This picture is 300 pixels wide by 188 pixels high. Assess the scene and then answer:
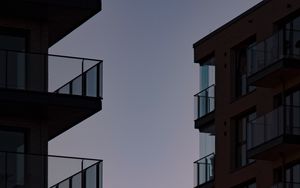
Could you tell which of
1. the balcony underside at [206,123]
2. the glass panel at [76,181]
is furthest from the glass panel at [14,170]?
the balcony underside at [206,123]

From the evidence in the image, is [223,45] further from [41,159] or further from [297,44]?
[41,159]

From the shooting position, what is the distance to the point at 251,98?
216 feet

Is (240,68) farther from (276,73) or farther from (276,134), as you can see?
(276,134)

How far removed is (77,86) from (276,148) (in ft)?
55.1

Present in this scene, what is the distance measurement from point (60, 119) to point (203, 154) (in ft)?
81.6

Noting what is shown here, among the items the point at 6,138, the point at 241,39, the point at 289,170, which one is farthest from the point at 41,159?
the point at 241,39

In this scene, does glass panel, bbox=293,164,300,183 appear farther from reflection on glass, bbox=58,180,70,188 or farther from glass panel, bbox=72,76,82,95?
reflection on glass, bbox=58,180,70,188

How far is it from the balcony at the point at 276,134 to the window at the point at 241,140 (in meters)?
2.51

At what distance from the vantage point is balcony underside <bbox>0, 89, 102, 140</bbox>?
44750 mm

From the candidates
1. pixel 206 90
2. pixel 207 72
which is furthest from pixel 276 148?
pixel 207 72

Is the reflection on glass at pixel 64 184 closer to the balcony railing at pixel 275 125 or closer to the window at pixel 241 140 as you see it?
the balcony railing at pixel 275 125

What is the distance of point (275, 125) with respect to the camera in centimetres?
6178

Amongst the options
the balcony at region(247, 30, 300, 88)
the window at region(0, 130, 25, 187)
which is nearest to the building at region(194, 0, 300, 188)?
the balcony at region(247, 30, 300, 88)

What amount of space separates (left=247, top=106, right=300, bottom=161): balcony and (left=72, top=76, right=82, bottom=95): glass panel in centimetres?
1628
